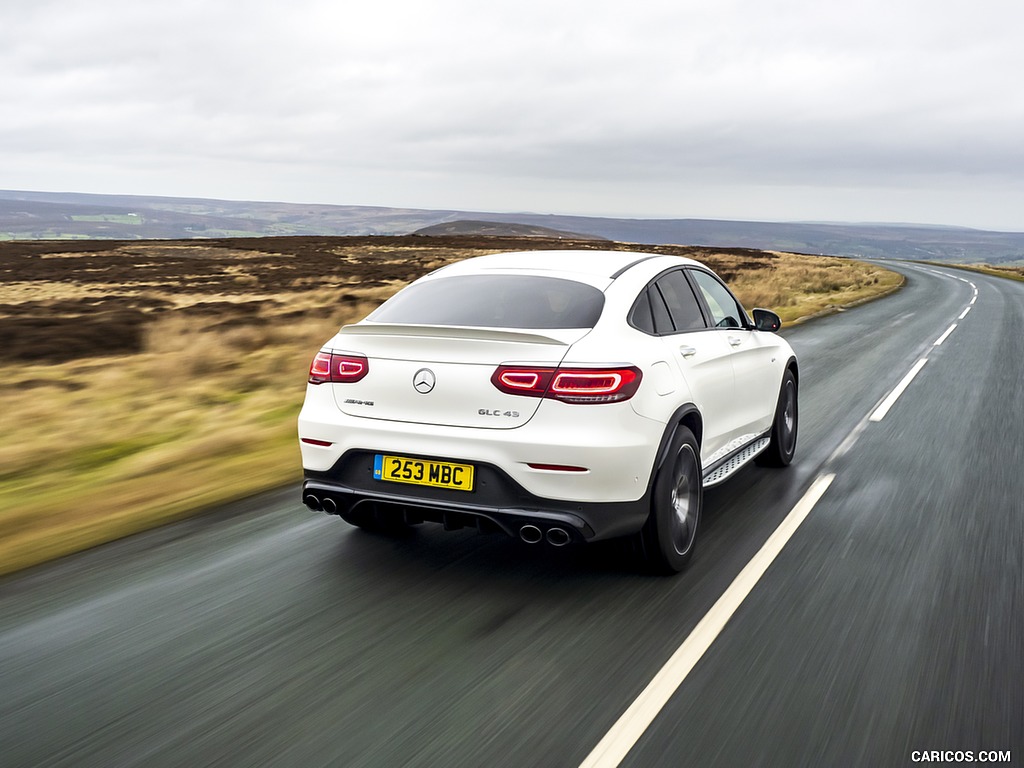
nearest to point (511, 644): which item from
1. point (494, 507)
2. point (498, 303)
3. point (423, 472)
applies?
point (494, 507)

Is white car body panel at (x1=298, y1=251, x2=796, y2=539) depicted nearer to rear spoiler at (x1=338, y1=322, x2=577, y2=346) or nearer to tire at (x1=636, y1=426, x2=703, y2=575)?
rear spoiler at (x1=338, y1=322, x2=577, y2=346)

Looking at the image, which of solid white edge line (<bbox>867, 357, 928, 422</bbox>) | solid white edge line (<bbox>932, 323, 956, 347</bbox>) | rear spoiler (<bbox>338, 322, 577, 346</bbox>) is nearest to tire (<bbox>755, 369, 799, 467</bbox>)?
solid white edge line (<bbox>867, 357, 928, 422</bbox>)

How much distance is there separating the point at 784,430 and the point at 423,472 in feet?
12.7

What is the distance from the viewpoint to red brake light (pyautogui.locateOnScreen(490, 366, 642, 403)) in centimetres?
426

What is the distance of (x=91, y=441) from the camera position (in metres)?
8.63

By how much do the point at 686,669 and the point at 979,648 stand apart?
4.35ft

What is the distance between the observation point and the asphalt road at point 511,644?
3129 millimetres

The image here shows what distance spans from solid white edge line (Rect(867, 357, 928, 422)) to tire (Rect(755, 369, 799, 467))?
91.8 inches

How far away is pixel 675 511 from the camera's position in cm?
482

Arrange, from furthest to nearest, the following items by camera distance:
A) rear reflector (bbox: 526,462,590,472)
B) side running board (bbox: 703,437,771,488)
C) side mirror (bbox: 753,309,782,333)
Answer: side mirror (bbox: 753,309,782,333)
side running board (bbox: 703,437,771,488)
rear reflector (bbox: 526,462,590,472)

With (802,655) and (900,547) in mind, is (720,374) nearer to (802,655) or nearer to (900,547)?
(900,547)

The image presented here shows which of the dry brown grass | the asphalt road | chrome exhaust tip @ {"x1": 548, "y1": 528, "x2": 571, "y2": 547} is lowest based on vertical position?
the dry brown grass

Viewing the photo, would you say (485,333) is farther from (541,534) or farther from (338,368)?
(541,534)

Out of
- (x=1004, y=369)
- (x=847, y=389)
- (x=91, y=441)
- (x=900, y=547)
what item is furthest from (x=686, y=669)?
(x=1004, y=369)
